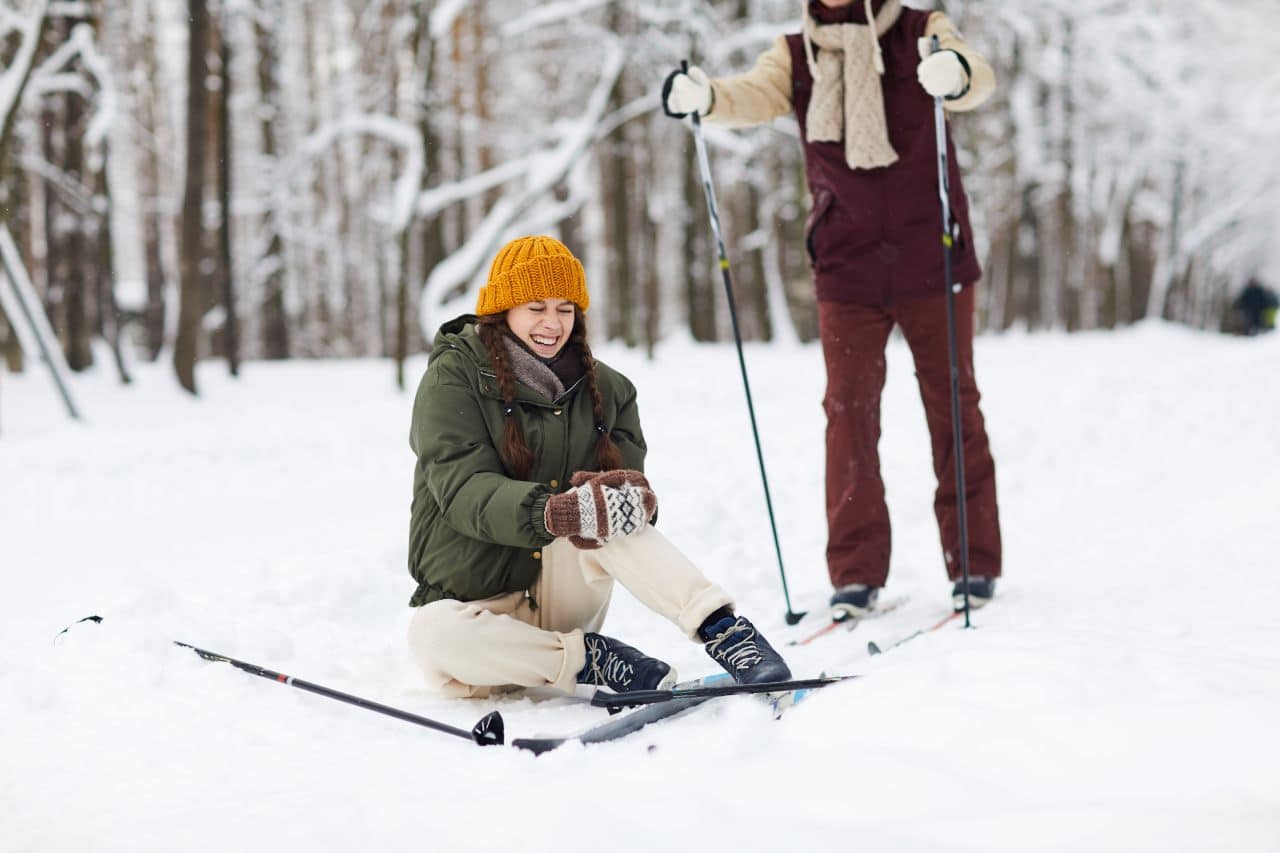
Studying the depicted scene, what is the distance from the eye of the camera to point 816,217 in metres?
3.96

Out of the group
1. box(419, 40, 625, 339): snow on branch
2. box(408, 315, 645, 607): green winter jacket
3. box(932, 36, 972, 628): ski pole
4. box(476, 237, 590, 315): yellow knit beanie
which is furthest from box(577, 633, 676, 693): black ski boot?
box(419, 40, 625, 339): snow on branch

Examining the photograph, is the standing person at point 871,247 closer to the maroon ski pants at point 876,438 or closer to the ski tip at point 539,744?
the maroon ski pants at point 876,438

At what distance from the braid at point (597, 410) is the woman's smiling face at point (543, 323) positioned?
0.25 feet

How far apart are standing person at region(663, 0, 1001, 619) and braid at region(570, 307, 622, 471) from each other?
3.23 ft

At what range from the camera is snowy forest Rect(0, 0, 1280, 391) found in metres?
13.3

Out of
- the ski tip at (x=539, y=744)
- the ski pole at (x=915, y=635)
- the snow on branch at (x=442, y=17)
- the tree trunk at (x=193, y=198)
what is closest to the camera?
the ski tip at (x=539, y=744)

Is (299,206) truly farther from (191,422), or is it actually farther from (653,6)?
(191,422)

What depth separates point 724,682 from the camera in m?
2.85

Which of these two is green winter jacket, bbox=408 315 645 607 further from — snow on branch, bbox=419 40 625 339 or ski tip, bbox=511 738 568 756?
snow on branch, bbox=419 40 625 339

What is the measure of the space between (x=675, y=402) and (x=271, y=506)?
17.9 feet

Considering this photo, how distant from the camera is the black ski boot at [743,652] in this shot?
268 centimetres

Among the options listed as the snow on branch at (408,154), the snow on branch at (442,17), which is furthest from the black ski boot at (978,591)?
the snow on branch at (442,17)

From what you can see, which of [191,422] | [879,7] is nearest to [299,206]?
[191,422]

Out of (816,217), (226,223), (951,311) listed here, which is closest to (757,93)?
(816,217)
